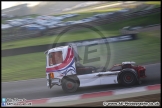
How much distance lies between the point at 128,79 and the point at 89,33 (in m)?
0.95

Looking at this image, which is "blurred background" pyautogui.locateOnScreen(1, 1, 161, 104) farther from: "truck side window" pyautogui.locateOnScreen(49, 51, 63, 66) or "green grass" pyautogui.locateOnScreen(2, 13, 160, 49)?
"truck side window" pyautogui.locateOnScreen(49, 51, 63, 66)

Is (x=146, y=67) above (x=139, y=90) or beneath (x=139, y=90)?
above

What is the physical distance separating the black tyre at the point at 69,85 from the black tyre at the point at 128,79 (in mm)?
716

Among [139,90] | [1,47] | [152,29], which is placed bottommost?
[139,90]

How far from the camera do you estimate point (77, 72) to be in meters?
4.02

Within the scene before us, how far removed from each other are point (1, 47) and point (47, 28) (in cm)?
76

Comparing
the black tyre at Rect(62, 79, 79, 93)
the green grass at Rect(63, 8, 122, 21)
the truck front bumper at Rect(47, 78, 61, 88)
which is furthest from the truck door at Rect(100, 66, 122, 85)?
the green grass at Rect(63, 8, 122, 21)

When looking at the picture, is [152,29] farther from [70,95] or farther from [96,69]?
[70,95]

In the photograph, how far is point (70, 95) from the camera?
4.04 metres

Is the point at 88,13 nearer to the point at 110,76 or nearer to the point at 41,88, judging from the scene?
the point at 110,76

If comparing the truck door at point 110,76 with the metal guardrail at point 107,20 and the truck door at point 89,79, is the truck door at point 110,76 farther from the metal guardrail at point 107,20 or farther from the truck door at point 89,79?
the metal guardrail at point 107,20

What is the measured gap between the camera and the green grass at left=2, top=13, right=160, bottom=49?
152 inches

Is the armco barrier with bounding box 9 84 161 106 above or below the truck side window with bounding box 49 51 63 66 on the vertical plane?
below

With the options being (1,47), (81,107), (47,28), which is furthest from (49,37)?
(81,107)
